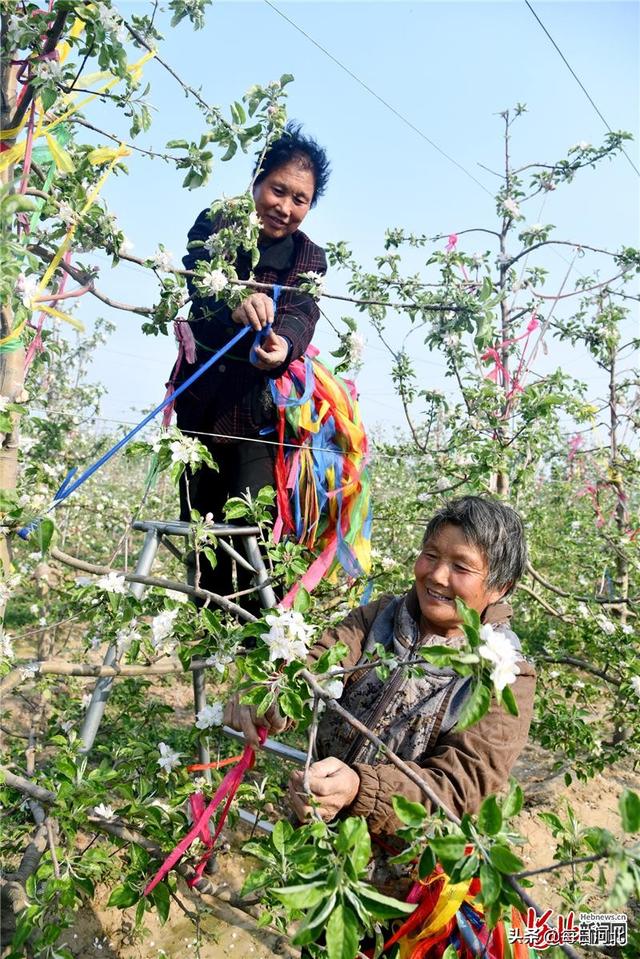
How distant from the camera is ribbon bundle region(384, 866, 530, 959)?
1253 mm

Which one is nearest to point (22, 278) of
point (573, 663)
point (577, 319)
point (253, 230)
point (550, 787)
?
point (253, 230)

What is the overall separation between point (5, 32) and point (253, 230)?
0.59m

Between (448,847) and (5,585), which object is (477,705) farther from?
(5,585)

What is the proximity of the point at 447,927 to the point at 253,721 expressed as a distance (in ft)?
1.84

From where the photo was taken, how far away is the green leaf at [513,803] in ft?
2.79

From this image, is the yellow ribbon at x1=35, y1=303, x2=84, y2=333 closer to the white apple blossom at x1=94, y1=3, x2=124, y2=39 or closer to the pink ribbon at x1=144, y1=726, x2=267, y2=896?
the white apple blossom at x1=94, y1=3, x2=124, y2=39

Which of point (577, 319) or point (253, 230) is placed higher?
point (577, 319)

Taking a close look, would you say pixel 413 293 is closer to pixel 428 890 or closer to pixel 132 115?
pixel 132 115

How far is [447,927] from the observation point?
1.29 metres

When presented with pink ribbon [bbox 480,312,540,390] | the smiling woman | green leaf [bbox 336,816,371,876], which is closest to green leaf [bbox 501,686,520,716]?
green leaf [bbox 336,816,371,876]

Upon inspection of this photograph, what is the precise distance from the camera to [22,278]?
1194 millimetres

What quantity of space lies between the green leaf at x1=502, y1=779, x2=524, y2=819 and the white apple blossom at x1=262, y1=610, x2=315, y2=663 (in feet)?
1.16

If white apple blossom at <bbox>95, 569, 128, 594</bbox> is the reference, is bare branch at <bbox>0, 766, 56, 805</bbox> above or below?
below

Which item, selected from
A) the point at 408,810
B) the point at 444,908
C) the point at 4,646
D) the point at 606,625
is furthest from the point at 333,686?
the point at 606,625
